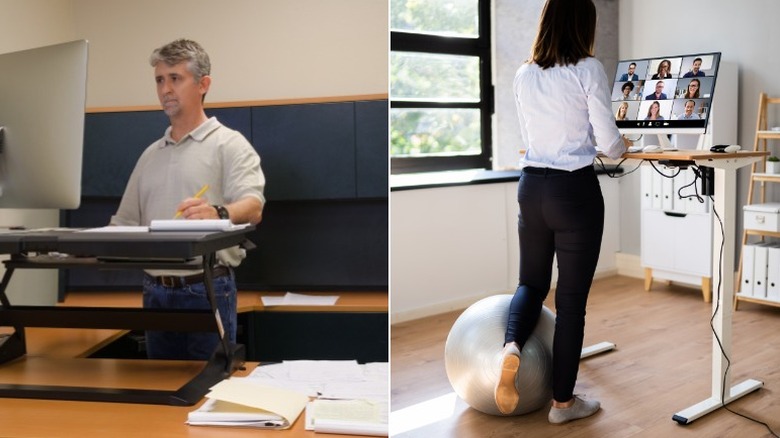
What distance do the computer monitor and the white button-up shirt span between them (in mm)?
1360

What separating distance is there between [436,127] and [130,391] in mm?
2771

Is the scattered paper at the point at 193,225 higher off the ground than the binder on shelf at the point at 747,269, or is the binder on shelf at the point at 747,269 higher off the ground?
the scattered paper at the point at 193,225

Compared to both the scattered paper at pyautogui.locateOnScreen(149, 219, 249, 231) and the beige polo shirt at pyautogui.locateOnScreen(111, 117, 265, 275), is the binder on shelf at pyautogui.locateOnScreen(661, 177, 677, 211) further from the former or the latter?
the scattered paper at pyautogui.locateOnScreen(149, 219, 249, 231)

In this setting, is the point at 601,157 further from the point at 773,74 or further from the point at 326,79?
the point at 773,74

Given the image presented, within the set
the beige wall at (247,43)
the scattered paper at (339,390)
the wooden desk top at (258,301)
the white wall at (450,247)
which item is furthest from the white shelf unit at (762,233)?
the scattered paper at (339,390)

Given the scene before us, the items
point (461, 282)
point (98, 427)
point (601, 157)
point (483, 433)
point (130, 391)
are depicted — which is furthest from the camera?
point (461, 282)

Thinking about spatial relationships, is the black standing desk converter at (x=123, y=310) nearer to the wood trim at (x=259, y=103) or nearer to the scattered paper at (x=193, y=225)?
the scattered paper at (x=193, y=225)

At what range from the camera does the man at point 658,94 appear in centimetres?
354

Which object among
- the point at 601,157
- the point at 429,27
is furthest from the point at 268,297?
the point at 429,27

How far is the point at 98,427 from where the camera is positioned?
5.31 ft

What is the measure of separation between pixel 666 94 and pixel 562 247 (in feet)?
4.77

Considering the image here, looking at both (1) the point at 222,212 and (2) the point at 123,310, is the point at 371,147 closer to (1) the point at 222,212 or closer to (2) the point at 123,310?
(1) the point at 222,212

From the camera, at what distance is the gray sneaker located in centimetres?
253

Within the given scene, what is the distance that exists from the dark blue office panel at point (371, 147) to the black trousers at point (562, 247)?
0.69 meters
